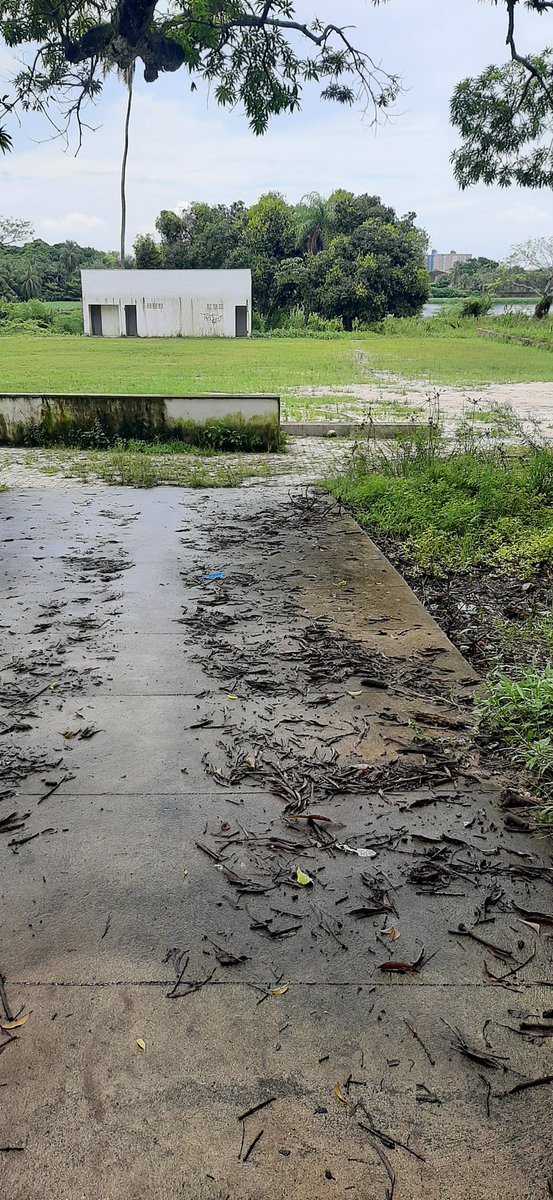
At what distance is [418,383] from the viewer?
1848 centimetres

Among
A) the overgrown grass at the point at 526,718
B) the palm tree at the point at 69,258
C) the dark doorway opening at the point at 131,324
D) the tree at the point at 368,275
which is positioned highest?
the palm tree at the point at 69,258

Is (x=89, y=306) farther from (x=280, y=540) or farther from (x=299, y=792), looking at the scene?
(x=299, y=792)

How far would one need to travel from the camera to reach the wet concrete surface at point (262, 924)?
5.03 feet

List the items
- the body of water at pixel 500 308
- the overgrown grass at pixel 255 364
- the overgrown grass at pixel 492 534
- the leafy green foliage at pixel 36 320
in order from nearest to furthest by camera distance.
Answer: the overgrown grass at pixel 492 534
the overgrown grass at pixel 255 364
the body of water at pixel 500 308
the leafy green foliage at pixel 36 320

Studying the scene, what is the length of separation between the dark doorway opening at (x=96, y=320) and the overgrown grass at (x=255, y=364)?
4.63 meters

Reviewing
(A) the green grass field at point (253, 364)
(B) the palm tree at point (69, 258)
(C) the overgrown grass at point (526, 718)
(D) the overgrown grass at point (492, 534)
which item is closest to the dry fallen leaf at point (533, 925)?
(D) the overgrown grass at point (492, 534)

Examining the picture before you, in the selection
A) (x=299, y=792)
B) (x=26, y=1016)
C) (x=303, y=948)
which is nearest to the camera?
(x=26, y=1016)

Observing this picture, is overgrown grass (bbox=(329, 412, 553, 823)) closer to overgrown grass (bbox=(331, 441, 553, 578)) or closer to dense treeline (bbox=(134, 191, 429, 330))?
overgrown grass (bbox=(331, 441, 553, 578))

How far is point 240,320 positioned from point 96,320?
702cm

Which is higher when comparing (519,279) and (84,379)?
(519,279)

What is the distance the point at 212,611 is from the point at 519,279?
3811cm

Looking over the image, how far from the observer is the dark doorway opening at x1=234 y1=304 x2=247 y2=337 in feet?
130

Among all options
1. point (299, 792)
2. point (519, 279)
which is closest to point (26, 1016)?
point (299, 792)

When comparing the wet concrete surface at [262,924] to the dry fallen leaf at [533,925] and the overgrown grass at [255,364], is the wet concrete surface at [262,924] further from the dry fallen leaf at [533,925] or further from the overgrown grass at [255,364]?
the overgrown grass at [255,364]
